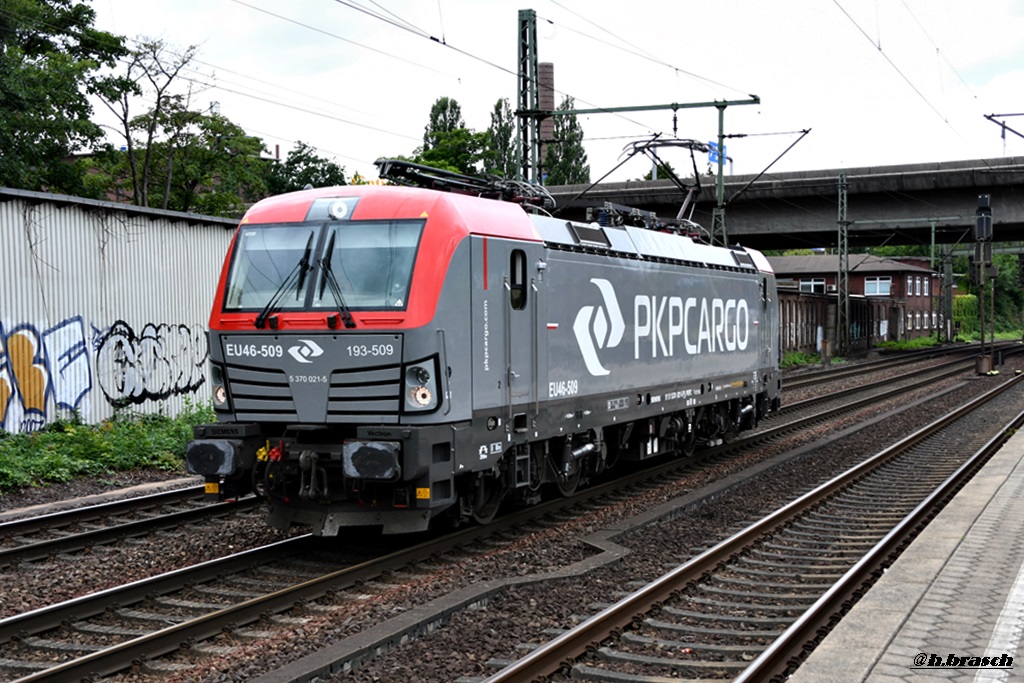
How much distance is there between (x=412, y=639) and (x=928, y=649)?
3341 mm

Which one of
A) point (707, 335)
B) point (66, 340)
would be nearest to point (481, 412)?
point (707, 335)

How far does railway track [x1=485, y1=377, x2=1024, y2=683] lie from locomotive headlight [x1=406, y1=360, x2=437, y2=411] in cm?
247

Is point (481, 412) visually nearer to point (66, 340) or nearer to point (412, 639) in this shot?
point (412, 639)

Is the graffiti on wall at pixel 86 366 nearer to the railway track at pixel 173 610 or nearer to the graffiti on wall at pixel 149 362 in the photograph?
the graffiti on wall at pixel 149 362

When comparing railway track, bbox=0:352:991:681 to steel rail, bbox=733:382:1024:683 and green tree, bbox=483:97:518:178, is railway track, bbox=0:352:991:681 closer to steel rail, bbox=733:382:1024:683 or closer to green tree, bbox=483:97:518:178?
steel rail, bbox=733:382:1024:683

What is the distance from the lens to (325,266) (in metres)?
9.80

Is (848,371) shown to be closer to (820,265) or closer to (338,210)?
(338,210)

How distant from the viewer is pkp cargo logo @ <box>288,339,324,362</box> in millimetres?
9594

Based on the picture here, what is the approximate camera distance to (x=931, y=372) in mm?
41250

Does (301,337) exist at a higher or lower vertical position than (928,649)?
higher

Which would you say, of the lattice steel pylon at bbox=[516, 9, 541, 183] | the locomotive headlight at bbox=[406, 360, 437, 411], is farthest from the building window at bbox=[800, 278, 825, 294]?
the locomotive headlight at bbox=[406, 360, 437, 411]

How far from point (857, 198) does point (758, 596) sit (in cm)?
4164

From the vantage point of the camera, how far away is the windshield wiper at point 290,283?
982 cm

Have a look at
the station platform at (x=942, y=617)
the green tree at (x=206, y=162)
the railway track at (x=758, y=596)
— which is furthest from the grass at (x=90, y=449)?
the green tree at (x=206, y=162)
